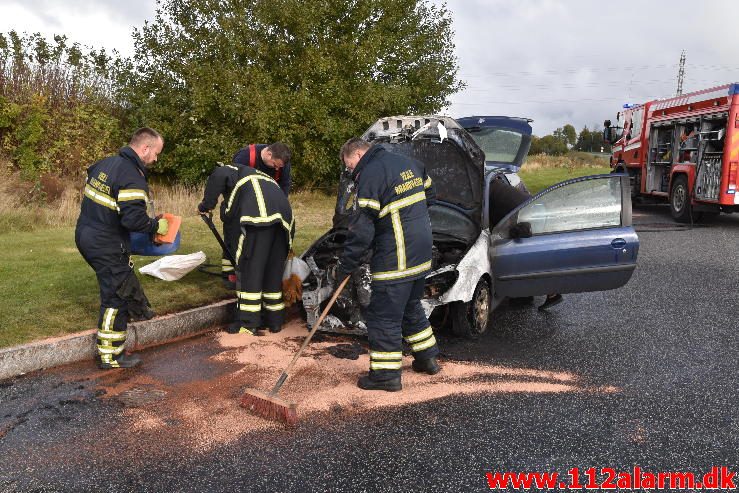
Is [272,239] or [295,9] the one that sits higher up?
[295,9]

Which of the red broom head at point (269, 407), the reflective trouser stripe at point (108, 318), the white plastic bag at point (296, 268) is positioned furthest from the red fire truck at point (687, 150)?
the reflective trouser stripe at point (108, 318)

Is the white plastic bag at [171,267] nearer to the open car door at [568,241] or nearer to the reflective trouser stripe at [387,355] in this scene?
the reflective trouser stripe at [387,355]

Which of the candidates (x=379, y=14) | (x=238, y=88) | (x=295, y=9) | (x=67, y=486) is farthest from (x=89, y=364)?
(x=379, y=14)

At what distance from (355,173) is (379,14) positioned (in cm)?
1403

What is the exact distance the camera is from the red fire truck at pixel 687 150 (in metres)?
12.2

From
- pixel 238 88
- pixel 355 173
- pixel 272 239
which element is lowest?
pixel 272 239

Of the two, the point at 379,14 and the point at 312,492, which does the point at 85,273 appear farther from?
the point at 379,14

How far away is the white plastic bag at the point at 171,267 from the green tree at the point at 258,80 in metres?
8.45

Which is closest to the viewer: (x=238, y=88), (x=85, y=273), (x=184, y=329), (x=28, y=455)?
(x=28, y=455)

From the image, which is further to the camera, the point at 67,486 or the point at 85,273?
the point at 85,273

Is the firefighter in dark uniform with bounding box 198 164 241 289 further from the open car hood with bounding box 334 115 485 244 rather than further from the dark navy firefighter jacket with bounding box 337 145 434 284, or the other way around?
the dark navy firefighter jacket with bounding box 337 145 434 284

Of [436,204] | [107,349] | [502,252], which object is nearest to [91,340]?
[107,349]

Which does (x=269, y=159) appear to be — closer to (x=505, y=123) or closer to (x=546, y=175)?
(x=505, y=123)

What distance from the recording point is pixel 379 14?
56.7 ft
